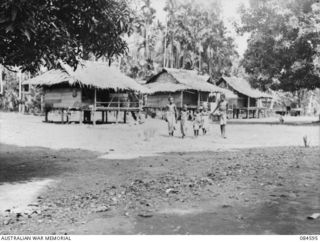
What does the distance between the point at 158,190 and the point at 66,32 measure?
285cm

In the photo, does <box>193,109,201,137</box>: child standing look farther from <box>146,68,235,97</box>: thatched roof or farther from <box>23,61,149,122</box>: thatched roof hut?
<box>146,68,235,97</box>: thatched roof

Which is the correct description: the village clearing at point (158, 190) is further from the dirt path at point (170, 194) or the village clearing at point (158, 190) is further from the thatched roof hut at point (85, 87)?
the thatched roof hut at point (85, 87)

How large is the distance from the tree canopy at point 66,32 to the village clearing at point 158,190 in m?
2.20

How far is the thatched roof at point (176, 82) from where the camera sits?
3450 centimetres

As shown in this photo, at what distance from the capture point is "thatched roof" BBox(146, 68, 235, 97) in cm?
3450

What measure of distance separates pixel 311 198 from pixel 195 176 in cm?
254

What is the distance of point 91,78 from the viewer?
84.6 feet

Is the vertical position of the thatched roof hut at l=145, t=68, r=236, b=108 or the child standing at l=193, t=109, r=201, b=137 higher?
the thatched roof hut at l=145, t=68, r=236, b=108

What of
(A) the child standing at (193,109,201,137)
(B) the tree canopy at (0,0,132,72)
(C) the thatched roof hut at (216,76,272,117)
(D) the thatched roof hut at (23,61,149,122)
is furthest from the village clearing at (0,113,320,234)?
(C) the thatched roof hut at (216,76,272,117)

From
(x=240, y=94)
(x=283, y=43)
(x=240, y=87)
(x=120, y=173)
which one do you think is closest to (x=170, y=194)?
(x=120, y=173)

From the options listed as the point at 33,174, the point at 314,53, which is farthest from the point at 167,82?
the point at 33,174

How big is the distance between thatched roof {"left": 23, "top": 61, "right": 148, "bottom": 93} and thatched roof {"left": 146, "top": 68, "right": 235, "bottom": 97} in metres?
5.83

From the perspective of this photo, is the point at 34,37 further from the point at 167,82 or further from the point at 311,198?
the point at 167,82

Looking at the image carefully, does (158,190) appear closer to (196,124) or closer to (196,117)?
(196,124)
